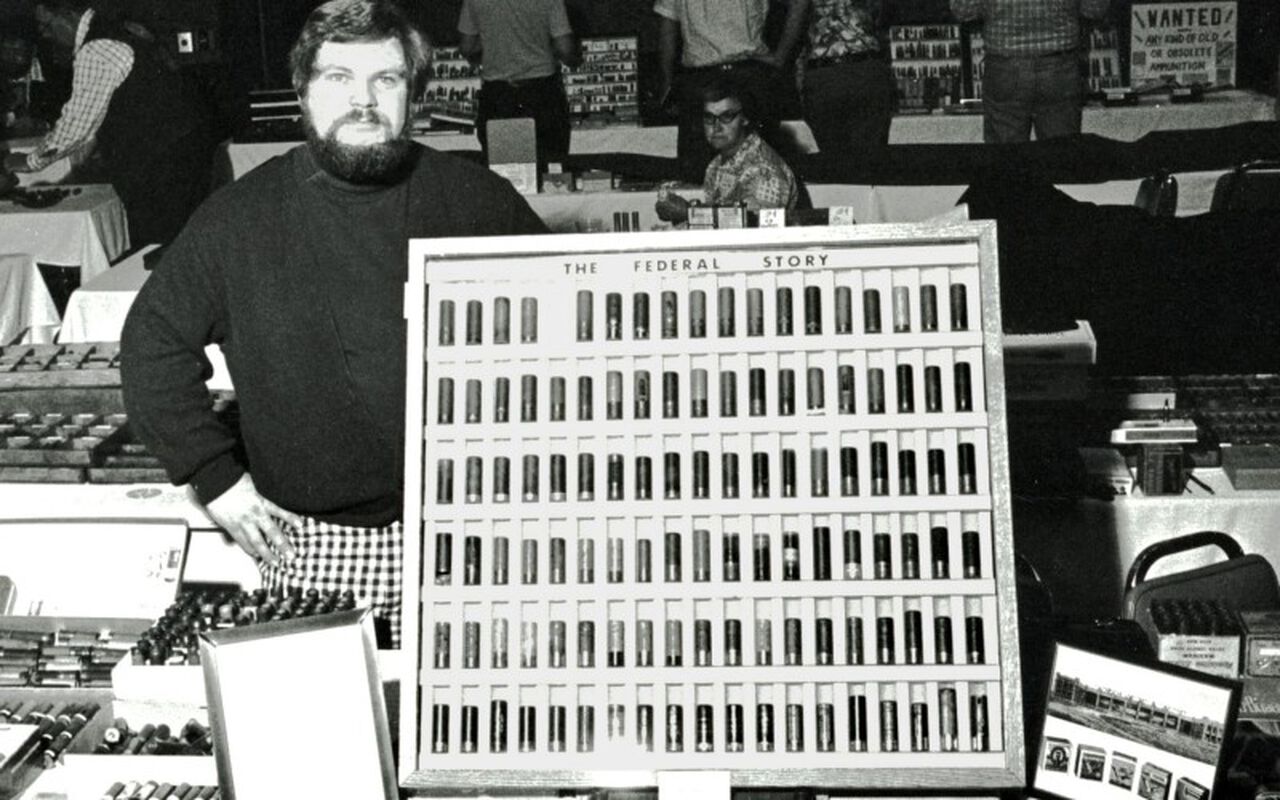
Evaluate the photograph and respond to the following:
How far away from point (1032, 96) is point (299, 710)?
20.8 feet

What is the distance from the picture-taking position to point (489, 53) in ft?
25.8

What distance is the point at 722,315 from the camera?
2170mm

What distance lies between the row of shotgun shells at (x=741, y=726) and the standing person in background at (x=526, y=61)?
19.3 ft

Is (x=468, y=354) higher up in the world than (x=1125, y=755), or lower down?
higher up

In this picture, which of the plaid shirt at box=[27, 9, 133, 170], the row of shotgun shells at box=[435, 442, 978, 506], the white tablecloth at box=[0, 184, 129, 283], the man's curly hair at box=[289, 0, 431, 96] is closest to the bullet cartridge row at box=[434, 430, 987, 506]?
the row of shotgun shells at box=[435, 442, 978, 506]

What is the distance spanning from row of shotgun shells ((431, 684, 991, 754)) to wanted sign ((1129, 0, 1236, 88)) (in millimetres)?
7356

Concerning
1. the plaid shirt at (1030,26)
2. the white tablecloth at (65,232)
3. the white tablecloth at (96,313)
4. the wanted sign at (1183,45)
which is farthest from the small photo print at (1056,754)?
the wanted sign at (1183,45)

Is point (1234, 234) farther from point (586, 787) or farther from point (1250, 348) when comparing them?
point (586, 787)

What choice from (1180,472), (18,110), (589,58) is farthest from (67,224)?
(1180,472)

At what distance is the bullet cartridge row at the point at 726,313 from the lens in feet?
7.00

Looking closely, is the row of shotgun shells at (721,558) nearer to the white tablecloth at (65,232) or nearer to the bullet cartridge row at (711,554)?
the bullet cartridge row at (711,554)

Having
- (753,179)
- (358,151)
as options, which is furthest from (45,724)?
(753,179)

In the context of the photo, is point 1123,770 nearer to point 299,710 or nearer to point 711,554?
point 711,554

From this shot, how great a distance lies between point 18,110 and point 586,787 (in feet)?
25.8
